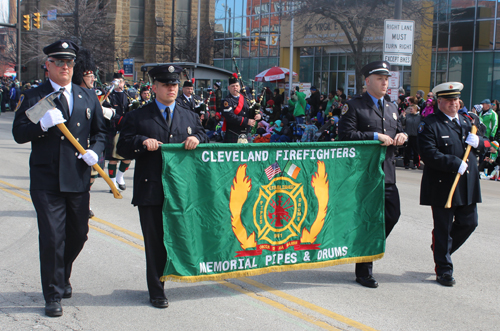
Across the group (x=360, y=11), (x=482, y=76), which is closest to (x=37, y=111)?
(x=360, y=11)

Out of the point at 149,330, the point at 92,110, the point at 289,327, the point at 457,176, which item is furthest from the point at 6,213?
the point at 457,176

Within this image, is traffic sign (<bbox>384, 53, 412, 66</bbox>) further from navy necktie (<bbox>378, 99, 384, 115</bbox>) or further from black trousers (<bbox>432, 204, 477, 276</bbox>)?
black trousers (<bbox>432, 204, 477, 276</bbox>)

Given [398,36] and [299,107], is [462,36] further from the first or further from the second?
[398,36]

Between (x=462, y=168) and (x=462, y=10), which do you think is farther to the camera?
(x=462, y=10)

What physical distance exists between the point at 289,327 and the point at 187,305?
97 centimetres

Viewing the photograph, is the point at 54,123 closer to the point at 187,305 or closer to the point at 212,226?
the point at 212,226

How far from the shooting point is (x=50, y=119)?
4375mm

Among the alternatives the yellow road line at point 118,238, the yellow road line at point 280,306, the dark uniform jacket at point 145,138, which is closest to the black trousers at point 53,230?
the dark uniform jacket at point 145,138

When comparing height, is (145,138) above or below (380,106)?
below

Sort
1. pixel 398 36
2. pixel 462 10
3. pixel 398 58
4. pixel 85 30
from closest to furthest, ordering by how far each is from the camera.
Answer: pixel 398 36
pixel 398 58
pixel 462 10
pixel 85 30

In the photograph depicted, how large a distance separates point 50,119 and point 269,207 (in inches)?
81.1

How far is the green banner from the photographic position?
190 inches

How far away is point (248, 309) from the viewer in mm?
4801

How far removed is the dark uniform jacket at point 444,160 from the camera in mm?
5559
